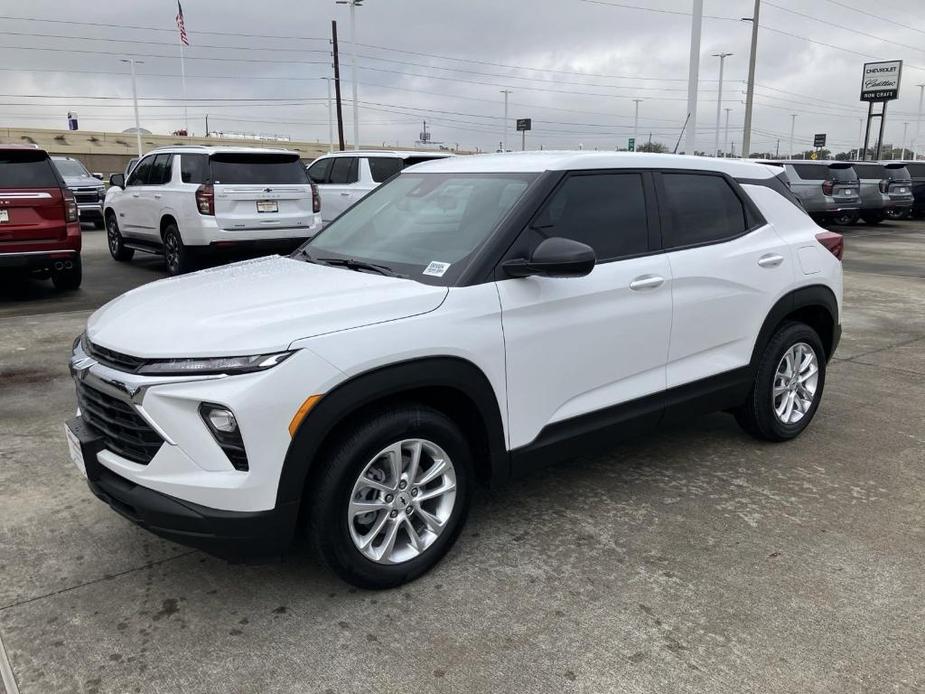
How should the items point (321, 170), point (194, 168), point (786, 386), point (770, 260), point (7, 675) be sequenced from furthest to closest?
point (321, 170)
point (194, 168)
point (786, 386)
point (770, 260)
point (7, 675)

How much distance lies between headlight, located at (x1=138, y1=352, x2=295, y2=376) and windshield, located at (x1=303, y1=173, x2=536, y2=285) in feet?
2.75

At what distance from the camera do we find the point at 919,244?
17766mm

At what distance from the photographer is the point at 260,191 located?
1058 centimetres

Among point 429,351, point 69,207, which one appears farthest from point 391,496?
point 69,207

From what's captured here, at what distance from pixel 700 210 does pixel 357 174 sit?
33.1 feet

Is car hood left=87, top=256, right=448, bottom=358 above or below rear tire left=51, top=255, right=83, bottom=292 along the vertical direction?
above

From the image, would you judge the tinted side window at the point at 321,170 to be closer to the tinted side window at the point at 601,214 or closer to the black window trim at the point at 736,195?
the black window trim at the point at 736,195

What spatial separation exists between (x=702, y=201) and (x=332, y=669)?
3.05m

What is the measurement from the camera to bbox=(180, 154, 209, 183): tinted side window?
10449mm

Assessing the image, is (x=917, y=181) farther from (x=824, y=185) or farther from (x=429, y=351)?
(x=429, y=351)

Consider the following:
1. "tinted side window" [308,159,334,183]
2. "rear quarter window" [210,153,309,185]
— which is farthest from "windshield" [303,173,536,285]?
"tinted side window" [308,159,334,183]

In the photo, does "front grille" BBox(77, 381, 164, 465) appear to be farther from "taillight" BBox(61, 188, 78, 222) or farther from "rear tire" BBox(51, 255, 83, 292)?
"rear tire" BBox(51, 255, 83, 292)

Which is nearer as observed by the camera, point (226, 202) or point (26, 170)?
point (26, 170)

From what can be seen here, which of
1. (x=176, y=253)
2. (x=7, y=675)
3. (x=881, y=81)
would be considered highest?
(x=881, y=81)
